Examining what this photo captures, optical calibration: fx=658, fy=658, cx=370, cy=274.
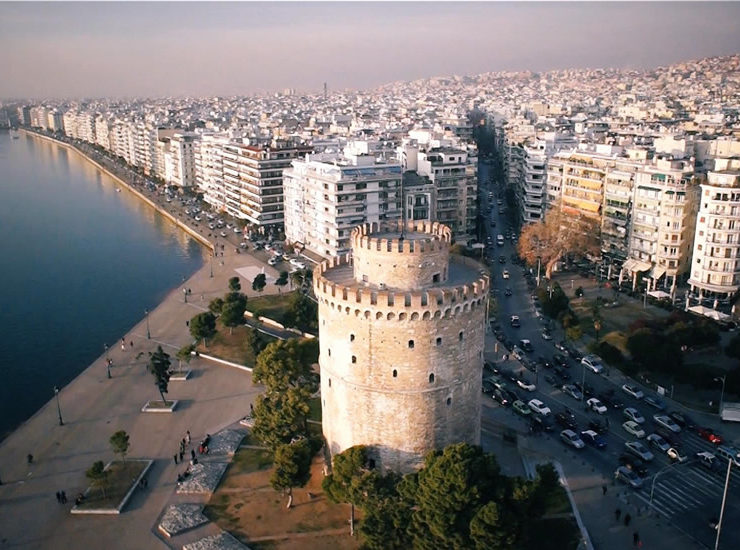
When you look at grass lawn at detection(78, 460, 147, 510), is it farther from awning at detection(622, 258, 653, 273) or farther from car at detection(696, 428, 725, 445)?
awning at detection(622, 258, 653, 273)

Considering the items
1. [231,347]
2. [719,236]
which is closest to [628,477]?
[231,347]

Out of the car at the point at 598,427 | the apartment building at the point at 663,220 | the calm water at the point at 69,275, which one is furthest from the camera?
the apartment building at the point at 663,220

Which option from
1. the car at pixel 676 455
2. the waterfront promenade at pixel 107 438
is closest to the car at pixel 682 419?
the car at pixel 676 455

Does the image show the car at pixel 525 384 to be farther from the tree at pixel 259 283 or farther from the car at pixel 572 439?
the tree at pixel 259 283

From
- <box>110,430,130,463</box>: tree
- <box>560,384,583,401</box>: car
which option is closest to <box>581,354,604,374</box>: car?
<box>560,384,583,401</box>: car

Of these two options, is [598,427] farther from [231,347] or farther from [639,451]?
[231,347]

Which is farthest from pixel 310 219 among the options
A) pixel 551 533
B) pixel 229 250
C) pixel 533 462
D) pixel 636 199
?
pixel 551 533
